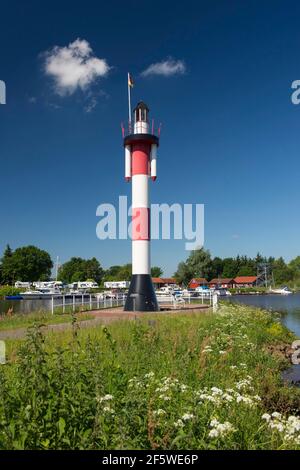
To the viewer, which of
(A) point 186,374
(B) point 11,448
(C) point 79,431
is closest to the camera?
(B) point 11,448

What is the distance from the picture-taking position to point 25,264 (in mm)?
119312

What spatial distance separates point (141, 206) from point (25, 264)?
329ft

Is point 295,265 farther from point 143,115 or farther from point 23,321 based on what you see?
point 23,321

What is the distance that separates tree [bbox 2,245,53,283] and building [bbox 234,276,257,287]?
5784 cm

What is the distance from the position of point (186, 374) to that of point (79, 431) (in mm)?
3490

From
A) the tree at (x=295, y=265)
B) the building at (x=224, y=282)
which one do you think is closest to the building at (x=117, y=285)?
the building at (x=224, y=282)

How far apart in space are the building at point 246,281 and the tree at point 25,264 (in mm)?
57838

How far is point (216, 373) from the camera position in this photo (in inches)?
374

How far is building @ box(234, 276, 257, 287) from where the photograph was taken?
13800 cm

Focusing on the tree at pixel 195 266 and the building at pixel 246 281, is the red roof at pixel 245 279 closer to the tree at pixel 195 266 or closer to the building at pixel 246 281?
the building at pixel 246 281

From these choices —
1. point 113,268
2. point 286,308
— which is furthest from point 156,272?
point 286,308

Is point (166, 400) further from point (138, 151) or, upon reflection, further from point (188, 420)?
→ point (138, 151)

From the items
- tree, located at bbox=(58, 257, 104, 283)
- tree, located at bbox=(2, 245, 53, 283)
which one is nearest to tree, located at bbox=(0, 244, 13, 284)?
tree, located at bbox=(2, 245, 53, 283)
